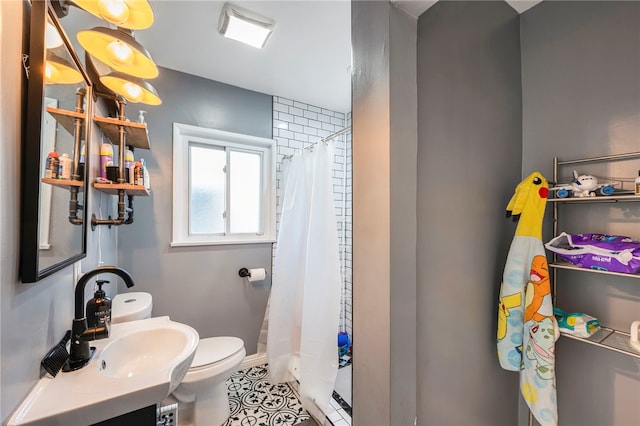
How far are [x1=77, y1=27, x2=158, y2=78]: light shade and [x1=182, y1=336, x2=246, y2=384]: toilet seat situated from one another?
1.47 m

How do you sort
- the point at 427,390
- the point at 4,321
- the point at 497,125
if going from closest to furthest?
the point at 4,321
the point at 427,390
the point at 497,125

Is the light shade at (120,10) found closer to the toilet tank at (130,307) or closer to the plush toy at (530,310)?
the toilet tank at (130,307)

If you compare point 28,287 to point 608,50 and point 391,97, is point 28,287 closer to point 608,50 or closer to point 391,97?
point 391,97

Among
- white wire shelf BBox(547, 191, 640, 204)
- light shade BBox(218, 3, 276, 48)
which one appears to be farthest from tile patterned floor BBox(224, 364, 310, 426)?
light shade BBox(218, 3, 276, 48)

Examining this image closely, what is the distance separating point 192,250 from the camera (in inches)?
83.1

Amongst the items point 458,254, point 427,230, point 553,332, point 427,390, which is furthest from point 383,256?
point 553,332

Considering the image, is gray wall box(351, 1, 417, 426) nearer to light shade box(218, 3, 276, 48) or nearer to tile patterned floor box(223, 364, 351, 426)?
light shade box(218, 3, 276, 48)

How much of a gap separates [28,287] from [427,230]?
3.98ft

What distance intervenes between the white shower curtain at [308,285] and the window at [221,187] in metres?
0.32

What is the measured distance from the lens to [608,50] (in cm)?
111

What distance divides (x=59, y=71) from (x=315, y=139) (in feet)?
6.68

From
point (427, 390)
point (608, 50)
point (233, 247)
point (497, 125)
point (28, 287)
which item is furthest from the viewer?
point (233, 247)

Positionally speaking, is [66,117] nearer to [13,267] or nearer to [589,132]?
[13,267]

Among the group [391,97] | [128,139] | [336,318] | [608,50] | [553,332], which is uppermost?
[608,50]
